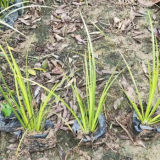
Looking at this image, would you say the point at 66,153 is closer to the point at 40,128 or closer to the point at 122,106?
the point at 40,128

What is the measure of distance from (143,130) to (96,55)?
1025mm

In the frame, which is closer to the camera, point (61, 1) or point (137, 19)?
point (137, 19)

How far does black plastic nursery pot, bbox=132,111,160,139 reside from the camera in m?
1.84

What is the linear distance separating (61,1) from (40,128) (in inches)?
79.8

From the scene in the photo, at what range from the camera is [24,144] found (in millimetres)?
1845

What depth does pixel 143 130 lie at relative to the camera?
1.85m

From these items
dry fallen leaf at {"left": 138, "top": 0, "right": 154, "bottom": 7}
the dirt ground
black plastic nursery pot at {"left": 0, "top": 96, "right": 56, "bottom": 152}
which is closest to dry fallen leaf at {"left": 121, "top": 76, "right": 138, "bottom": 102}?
the dirt ground

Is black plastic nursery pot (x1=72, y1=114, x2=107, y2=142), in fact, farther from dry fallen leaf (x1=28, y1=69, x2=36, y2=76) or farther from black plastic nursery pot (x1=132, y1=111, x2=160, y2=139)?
dry fallen leaf (x1=28, y1=69, x2=36, y2=76)

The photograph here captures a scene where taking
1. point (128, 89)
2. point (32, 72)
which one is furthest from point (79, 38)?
point (128, 89)

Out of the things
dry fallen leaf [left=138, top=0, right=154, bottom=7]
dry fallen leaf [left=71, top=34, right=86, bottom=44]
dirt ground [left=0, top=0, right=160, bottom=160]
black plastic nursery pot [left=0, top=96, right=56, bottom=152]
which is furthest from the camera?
dry fallen leaf [left=138, top=0, right=154, bottom=7]

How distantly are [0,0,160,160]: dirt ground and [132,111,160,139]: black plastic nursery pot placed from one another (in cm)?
8

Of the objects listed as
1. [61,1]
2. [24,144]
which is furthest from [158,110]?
[61,1]

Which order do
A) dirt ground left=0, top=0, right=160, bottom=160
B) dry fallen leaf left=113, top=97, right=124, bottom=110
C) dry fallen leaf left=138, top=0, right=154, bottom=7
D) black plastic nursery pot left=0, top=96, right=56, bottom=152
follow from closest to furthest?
1. black plastic nursery pot left=0, top=96, right=56, bottom=152
2. dirt ground left=0, top=0, right=160, bottom=160
3. dry fallen leaf left=113, top=97, right=124, bottom=110
4. dry fallen leaf left=138, top=0, right=154, bottom=7

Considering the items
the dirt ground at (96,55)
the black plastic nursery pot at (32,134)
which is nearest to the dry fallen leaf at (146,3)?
the dirt ground at (96,55)
